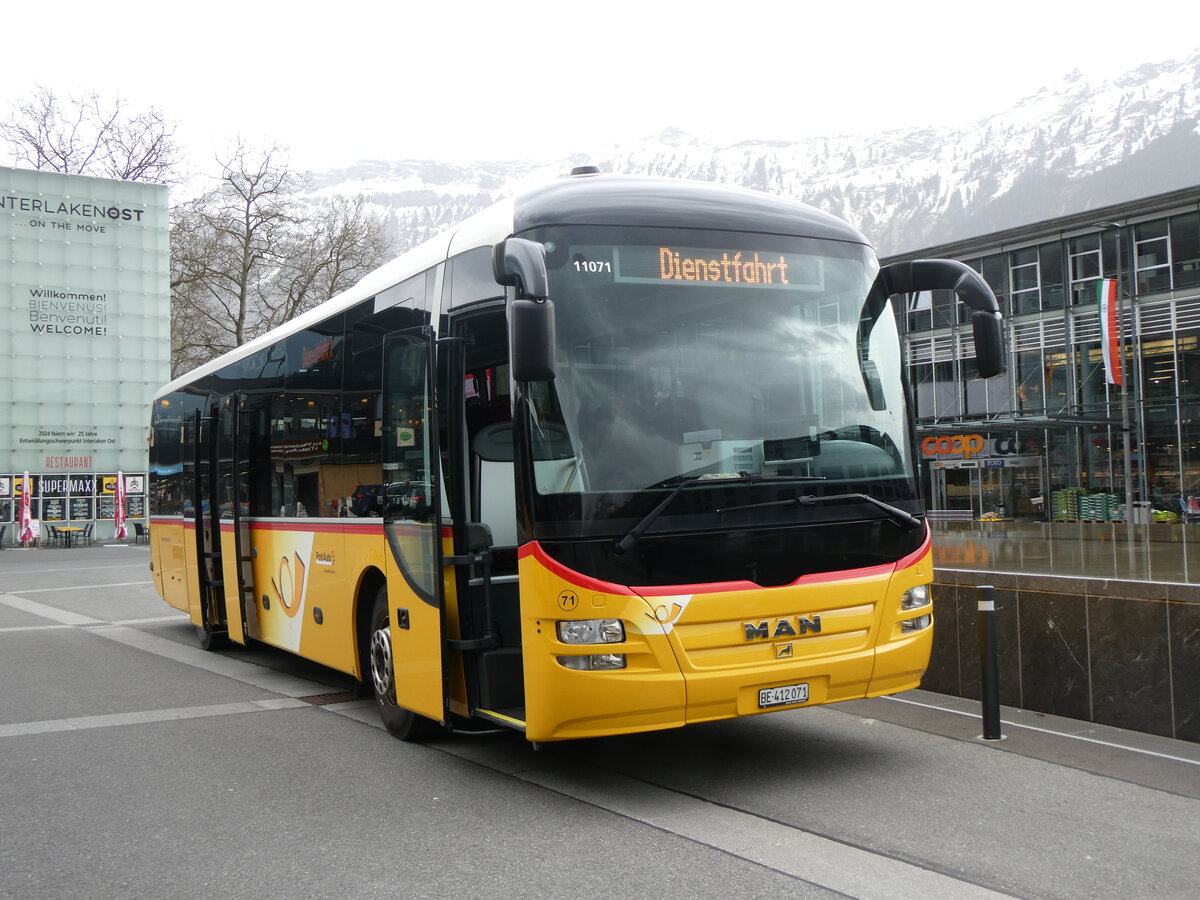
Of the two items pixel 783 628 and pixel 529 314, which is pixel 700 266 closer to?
pixel 529 314

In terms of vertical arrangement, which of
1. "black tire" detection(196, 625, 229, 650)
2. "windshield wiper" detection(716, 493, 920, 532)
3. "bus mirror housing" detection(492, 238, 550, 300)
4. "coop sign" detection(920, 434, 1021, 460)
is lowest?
"black tire" detection(196, 625, 229, 650)

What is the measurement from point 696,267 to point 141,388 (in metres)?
→ 35.5

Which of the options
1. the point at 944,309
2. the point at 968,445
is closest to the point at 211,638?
the point at 968,445

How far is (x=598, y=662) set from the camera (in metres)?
5.62

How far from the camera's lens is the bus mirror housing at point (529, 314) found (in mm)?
5340

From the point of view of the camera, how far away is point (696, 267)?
243 inches

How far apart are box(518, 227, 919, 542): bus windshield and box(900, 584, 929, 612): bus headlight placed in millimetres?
458

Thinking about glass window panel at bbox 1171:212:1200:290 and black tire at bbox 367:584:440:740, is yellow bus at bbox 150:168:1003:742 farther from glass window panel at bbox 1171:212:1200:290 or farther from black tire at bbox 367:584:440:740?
glass window panel at bbox 1171:212:1200:290

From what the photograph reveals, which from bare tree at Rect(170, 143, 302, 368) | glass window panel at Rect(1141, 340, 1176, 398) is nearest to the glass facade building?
bare tree at Rect(170, 143, 302, 368)

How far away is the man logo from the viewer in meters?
5.88

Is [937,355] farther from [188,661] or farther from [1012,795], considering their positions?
[1012,795]

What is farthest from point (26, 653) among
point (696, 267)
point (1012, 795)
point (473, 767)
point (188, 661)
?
point (1012, 795)

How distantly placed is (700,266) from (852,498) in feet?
4.78

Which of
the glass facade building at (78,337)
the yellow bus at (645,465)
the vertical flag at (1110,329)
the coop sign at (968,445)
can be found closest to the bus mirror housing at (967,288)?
the yellow bus at (645,465)
